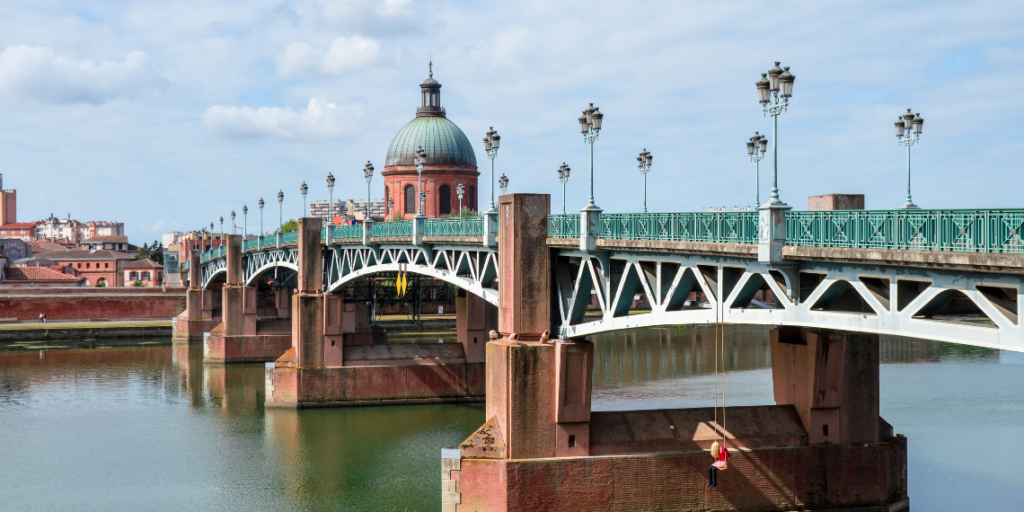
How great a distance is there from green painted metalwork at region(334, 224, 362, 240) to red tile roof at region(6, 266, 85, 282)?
65.5m

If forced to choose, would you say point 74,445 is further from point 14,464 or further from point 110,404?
point 110,404

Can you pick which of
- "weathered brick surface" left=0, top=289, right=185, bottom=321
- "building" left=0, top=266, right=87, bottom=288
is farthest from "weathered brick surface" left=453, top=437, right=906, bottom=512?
"building" left=0, top=266, right=87, bottom=288

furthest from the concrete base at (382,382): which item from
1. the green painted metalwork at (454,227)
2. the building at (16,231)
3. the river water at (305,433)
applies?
the building at (16,231)

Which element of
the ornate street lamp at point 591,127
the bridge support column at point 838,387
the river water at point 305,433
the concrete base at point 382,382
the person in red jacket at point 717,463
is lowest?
the river water at point 305,433

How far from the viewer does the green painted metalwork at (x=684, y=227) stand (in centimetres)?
1952

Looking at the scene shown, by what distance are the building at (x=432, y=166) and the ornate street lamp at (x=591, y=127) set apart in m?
68.0

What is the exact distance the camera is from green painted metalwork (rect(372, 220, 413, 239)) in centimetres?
4116

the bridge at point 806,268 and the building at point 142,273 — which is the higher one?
the bridge at point 806,268

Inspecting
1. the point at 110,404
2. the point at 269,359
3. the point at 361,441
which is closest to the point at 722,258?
the point at 361,441

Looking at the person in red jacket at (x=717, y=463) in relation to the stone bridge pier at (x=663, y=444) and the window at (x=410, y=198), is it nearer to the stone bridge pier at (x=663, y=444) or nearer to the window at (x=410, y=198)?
the stone bridge pier at (x=663, y=444)

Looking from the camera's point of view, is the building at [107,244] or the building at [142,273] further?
the building at [107,244]

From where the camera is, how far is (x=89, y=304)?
3374 inches

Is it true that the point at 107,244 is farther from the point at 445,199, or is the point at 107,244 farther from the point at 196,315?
the point at 196,315

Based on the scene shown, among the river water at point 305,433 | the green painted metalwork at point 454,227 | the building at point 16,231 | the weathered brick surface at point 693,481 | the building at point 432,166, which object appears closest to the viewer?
the weathered brick surface at point 693,481
